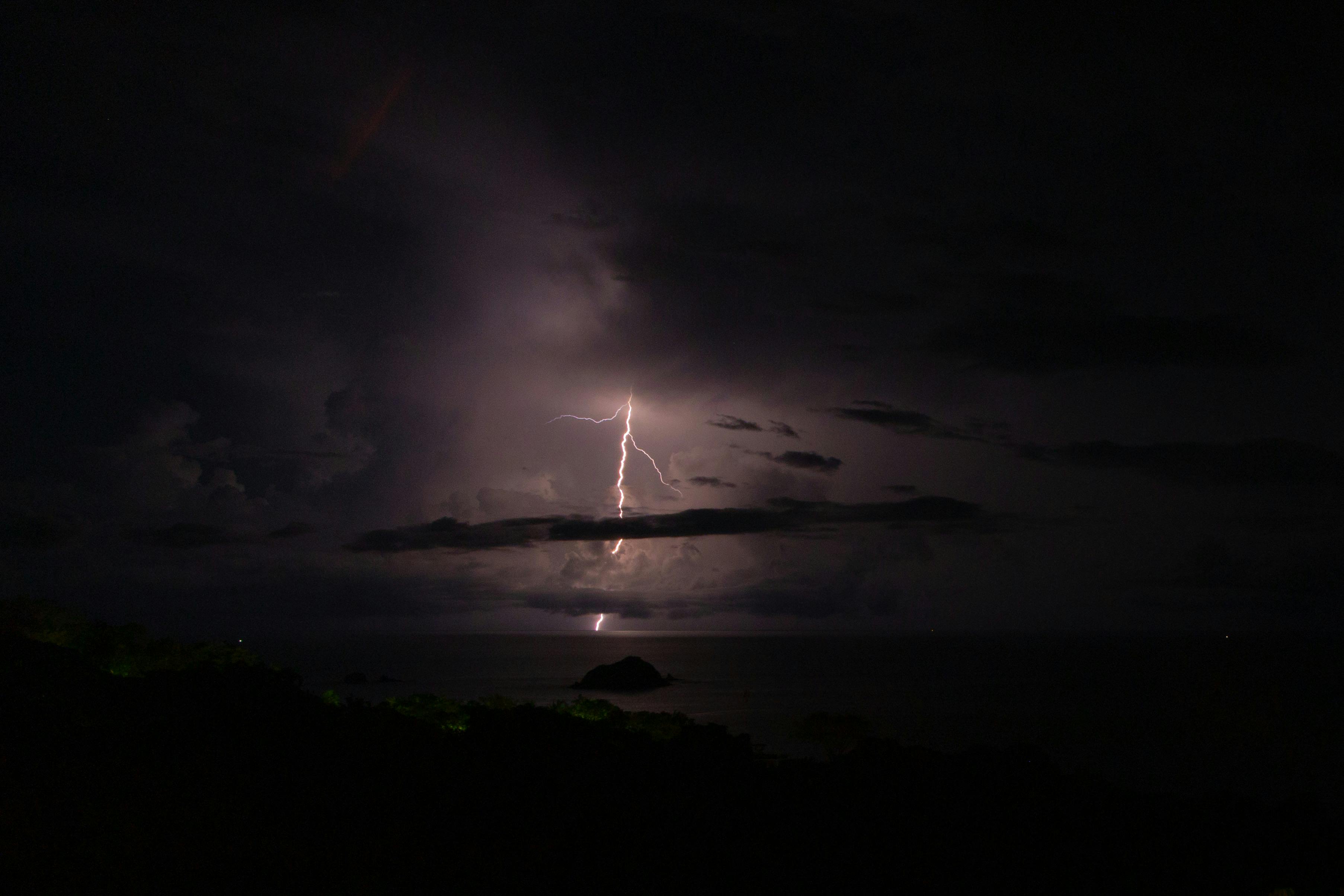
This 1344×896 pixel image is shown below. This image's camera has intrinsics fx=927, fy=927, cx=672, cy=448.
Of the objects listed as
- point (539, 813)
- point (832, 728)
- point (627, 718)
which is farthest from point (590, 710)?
point (832, 728)

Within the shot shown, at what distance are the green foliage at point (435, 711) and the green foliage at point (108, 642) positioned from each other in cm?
400

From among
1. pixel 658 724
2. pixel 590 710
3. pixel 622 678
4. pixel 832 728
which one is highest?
pixel 590 710

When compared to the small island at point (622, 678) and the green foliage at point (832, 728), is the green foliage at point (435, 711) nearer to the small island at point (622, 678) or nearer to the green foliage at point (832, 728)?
the green foliage at point (832, 728)

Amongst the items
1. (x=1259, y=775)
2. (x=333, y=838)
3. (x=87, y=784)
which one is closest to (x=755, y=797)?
(x=333, y=838)

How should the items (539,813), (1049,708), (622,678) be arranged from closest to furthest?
(539,813) → (1049,708) → (622,678)

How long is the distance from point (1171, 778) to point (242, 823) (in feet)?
277

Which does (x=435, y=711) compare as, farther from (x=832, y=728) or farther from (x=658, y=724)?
(x=832, y=728)

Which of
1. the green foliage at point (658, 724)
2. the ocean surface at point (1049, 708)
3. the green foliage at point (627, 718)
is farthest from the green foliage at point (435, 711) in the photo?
the ocean surface at point (1049, 708)

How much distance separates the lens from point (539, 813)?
14.4 metres

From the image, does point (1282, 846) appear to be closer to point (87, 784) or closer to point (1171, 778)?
point (87, 784)

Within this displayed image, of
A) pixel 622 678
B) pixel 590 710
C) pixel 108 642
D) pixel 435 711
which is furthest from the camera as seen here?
pixel 622 678

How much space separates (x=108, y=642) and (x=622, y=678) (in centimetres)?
12100

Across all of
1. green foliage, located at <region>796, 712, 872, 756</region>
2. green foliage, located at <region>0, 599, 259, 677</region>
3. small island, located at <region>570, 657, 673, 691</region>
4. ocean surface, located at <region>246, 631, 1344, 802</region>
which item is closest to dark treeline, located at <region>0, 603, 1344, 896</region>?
green foliage, located at <region>0, 599, 259, 677</region>

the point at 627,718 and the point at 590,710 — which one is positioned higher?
the point at 590,710
